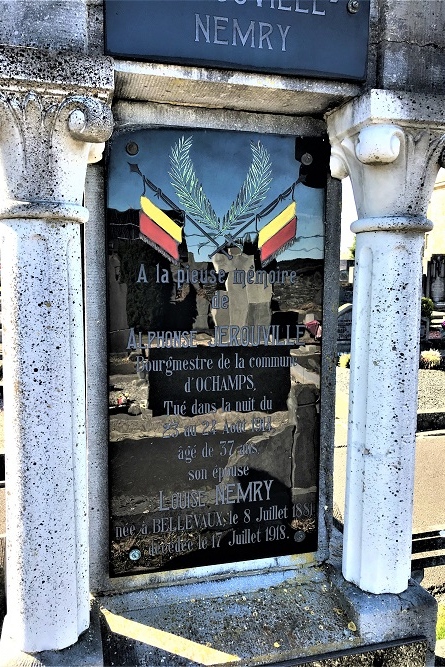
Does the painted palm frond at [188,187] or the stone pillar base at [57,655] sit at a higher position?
the painted palm frond at [188,187]

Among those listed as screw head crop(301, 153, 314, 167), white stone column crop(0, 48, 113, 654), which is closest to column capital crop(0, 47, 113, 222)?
white stone column crop(0, 48, 113, 654)

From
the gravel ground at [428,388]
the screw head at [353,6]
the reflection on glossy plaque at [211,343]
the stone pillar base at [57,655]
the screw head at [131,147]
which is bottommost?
the gravel ground at [428,388]

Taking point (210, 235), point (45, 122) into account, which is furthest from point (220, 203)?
point (45, 122)

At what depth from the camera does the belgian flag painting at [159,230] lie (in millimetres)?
2797

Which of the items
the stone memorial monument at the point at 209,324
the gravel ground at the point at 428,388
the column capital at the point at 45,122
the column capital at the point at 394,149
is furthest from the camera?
the gravel ground at the point at 428,388

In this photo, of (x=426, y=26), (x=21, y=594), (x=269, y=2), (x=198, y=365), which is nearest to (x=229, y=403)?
(x=198, y=365)

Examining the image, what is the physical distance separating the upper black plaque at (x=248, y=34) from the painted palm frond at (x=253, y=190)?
1.72ft

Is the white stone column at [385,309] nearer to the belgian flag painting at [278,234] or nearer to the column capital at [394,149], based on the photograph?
the column capital at [394,149]

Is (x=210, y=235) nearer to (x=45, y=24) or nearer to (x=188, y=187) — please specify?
(x=188, y=187)

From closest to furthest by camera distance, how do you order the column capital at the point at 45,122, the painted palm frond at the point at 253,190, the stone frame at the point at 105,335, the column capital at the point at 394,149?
the column capital at the point at 45,122, the column capital at the point at 394,149, the stone frame at the point at 105,335, the painted palm frond at the point at 253,190

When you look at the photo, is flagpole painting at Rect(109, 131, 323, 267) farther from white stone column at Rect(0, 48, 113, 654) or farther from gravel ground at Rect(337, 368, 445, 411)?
gravel ground at Rect(337, 368, 445, 411)

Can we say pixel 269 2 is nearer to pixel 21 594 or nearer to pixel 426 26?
pixel 426 26

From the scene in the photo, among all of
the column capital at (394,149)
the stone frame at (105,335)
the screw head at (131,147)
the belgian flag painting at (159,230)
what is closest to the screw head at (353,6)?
the column capital at (394,149)

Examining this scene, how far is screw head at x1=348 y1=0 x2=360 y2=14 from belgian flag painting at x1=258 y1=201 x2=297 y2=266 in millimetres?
974
